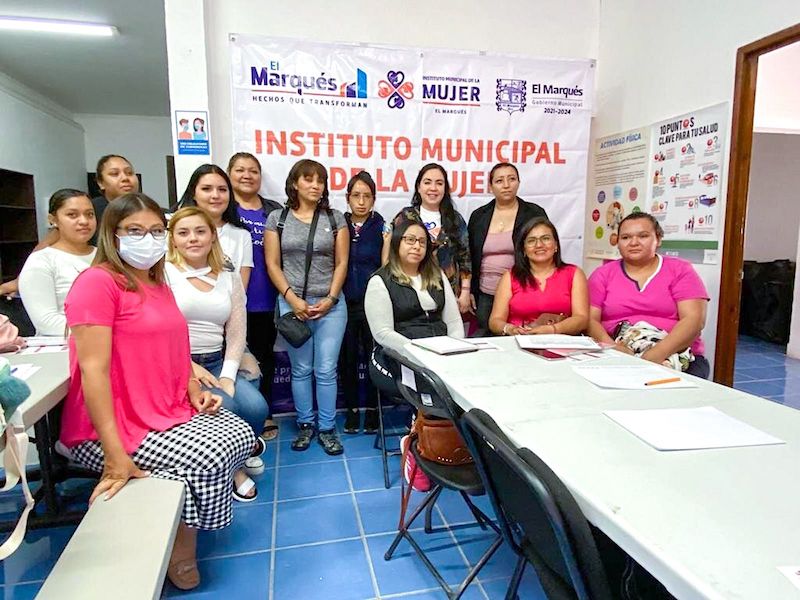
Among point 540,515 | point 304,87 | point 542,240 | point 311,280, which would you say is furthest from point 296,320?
point 540,515

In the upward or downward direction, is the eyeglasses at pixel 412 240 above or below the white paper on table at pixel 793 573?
above

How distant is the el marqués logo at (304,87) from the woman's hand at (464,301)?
1.35m

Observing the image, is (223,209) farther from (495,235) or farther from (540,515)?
(540,515)

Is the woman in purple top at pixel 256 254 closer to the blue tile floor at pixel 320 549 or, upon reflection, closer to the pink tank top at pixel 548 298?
the blue tile floor at pixel 320 549

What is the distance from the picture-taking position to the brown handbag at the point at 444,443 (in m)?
1.77

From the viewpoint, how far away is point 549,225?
2.66m

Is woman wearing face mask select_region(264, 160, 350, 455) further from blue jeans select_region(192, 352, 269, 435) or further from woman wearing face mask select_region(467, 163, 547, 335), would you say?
woman wearing face mask select_region(467, 163, 547, 335)

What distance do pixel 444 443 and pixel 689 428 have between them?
2.56ft

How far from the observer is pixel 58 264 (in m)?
2.28

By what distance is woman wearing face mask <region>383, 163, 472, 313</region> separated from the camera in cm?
313

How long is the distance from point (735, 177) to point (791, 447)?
7.10ft

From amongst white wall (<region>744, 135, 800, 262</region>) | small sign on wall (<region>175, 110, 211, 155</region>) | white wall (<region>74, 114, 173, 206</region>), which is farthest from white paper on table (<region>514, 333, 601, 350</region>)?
white wall (<region>74, 114, 173, 206</region>)

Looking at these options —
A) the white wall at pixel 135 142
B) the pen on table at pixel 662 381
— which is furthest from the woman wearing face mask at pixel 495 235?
the white wall at pixel 135 142

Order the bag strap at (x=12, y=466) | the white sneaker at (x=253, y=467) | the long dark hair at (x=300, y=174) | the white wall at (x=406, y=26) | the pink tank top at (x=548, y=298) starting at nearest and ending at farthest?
the bag strap at (x=12, y=466) → the white sneaker at (x=253, y=467) → the pink tank top at (x=548, y=298) → the long dark hair at (x=300, y=174) → the white wall at (x=406, y=26)
